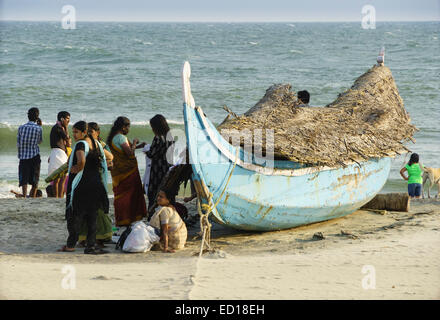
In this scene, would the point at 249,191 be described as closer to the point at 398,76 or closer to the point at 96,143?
the point at 96,143

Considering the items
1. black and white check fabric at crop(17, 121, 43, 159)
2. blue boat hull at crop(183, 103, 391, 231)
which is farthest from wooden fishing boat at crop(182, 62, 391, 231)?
black and white check fabric at crop(17, 121, 43, 159)

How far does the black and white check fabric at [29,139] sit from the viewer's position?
980 cm

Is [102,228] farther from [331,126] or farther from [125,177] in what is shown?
[331,126]

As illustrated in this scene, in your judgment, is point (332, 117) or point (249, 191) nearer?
point (249, 191)

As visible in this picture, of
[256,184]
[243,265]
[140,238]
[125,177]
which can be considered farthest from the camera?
[125,177]

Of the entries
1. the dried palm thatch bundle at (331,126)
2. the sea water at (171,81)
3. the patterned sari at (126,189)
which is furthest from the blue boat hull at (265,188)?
the sea water at (171,81)

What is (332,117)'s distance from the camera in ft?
30.2

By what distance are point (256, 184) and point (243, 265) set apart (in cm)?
112

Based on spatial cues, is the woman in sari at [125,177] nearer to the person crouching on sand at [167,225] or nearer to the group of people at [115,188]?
the group of people at [115,188]

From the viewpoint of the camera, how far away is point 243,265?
251 inches

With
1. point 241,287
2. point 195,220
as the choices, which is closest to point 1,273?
point 241,287

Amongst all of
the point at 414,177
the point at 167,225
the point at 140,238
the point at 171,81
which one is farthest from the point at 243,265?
the point at 171,81

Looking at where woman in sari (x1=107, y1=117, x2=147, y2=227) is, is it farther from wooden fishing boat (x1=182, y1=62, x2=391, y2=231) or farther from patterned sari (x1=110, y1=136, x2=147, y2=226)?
wooden fishing boat (x1=182, y1=62, x2=391, y2=231)

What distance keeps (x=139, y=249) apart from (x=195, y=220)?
1815mm
